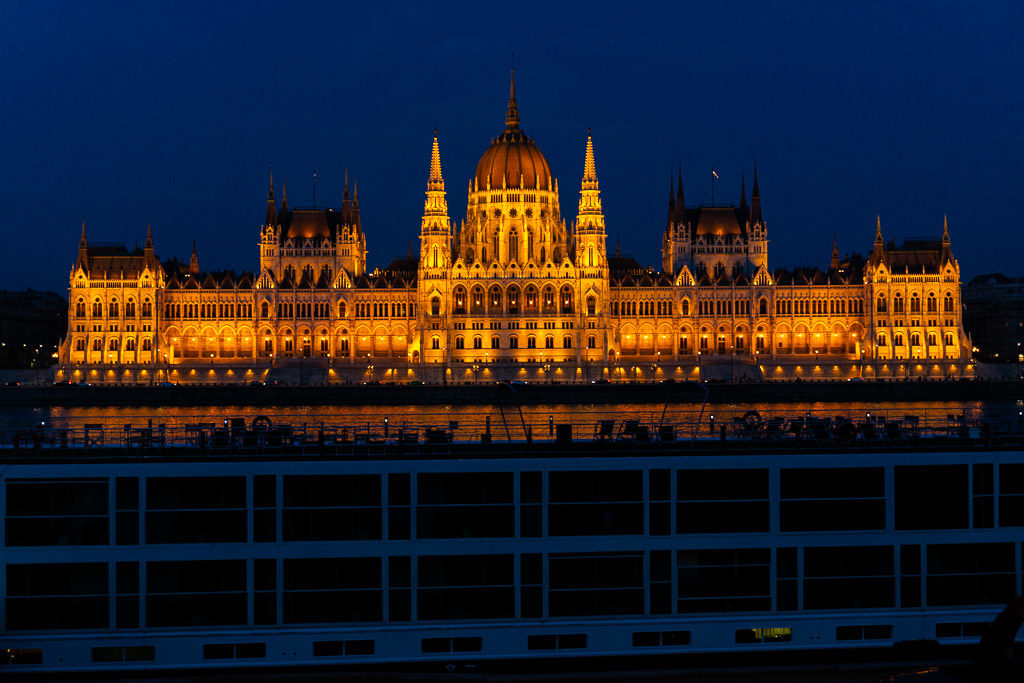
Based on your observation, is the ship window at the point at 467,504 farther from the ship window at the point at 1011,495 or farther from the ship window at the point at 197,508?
the ship window at the point at 1011,495

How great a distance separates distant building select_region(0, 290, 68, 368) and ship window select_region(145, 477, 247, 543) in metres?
134

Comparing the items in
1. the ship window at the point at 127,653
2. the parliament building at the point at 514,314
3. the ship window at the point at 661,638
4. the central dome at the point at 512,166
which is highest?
the central dome at the point at 512,166

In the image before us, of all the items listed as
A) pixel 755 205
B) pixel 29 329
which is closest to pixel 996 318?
pixel 755 205

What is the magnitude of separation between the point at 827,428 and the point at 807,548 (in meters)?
4.45

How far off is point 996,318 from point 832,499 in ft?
489

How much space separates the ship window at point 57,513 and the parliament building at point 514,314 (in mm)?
98055

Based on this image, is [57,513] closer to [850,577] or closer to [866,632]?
[850,577]

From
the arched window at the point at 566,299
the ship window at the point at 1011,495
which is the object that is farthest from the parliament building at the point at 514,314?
the ship window at the point at 1011,495

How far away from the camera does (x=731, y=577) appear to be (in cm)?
1955

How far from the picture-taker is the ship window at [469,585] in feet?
62.6

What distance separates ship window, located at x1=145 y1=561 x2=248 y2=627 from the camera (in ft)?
61.5

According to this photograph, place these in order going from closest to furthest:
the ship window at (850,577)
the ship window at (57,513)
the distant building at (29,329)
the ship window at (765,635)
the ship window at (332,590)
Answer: the ship window at (57,513)
the ship window at (332,590)
the ship window at (765,635)
the ship window at (850,577)
the distant building at (29,329)

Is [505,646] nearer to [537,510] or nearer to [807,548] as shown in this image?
[537,510]

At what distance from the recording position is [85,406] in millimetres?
102500
